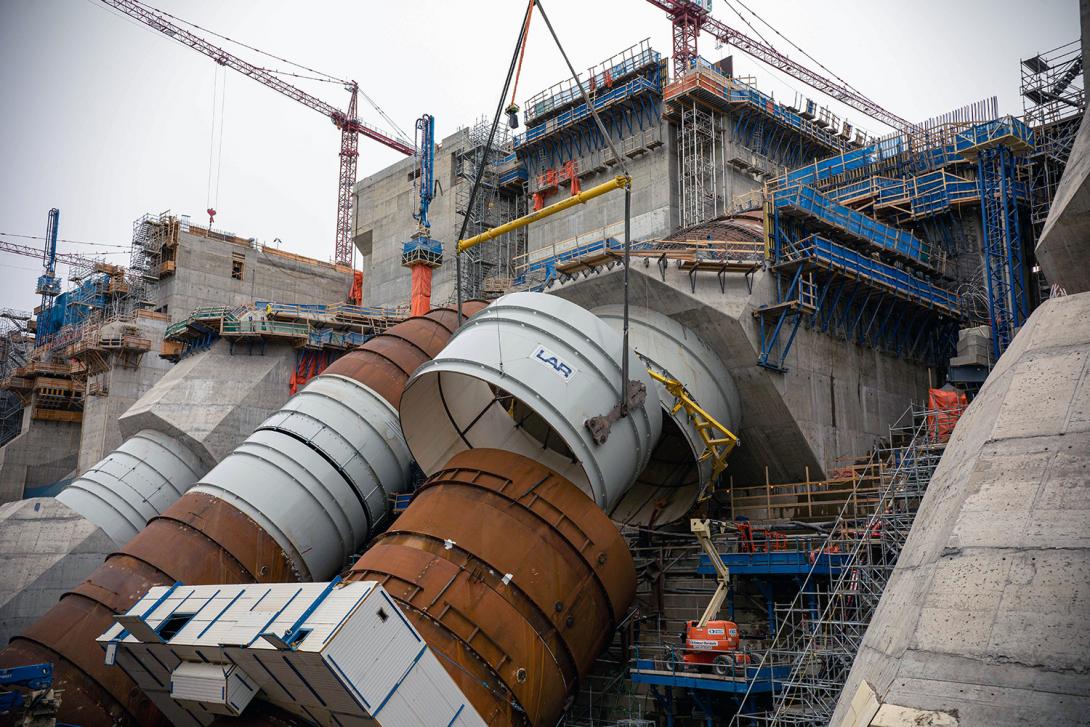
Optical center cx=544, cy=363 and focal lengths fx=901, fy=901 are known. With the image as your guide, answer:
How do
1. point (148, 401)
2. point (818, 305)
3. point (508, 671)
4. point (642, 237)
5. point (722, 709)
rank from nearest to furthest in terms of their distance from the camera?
1. point (508, 671)
2. point (722, 709)
3. point (818, 305)
4. point (148, 401)
5. point (642, 237)

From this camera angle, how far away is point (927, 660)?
8.73 metres

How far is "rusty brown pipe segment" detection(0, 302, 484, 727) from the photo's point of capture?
22.7m

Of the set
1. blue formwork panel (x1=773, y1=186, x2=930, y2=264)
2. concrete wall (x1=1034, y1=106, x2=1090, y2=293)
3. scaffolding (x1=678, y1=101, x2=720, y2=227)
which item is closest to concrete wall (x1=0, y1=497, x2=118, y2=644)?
blue formwork panel (x1=773, y1=186, x2=930, y2=264)

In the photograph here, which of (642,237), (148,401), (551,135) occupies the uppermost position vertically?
(551,135)

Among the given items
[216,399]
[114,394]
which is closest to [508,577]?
[216,399]

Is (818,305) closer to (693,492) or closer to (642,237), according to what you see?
(693,492)

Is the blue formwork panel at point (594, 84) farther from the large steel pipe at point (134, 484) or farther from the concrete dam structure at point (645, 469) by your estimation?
the large steel pipe at point (134, 484)

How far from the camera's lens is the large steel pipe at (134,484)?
3281 centimetres

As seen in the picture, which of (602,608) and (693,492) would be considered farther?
(693,492)

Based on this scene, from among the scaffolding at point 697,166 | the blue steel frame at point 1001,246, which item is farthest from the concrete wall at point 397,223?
the blue steel frame at point 1001,246

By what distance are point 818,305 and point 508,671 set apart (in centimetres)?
1580

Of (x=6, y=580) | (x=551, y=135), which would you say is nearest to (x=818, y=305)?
(x=551, y=135)

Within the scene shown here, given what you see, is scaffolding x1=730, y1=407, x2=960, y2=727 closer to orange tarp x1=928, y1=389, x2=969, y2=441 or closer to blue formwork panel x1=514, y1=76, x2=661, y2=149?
orange tarp x1=928, y1=389, x2=969, y2=441

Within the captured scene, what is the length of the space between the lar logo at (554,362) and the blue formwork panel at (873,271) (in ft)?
31.7
